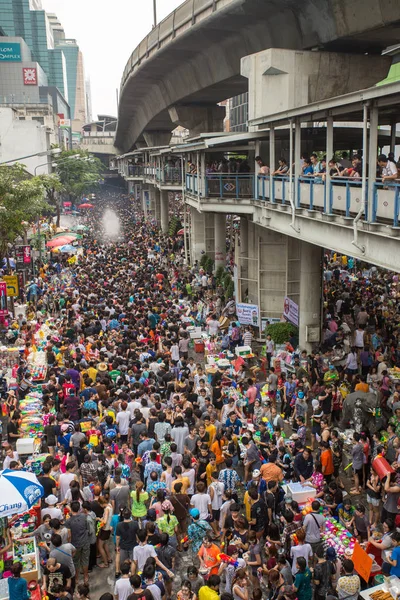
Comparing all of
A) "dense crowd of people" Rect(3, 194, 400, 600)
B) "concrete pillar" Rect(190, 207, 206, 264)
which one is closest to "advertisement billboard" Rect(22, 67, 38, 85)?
"concrete pillar" Rect(190, 207, 206, 264)

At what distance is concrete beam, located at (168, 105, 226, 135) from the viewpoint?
35.0 metres

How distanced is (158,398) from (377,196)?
5.70 m

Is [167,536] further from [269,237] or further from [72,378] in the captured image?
[269,237]

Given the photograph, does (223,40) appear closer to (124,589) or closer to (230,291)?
(230,291)

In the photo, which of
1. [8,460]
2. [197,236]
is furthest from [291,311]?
[197,236]

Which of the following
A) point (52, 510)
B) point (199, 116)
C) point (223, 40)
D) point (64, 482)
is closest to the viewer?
point (52, 510)

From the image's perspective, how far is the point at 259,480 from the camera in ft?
31.6

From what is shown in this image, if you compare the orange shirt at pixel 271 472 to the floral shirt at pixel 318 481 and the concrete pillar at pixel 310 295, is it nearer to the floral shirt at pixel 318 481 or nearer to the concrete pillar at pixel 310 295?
the floral shirt at pixel 318 481

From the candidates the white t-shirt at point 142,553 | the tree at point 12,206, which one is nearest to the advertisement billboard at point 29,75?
the tree at point 12,206

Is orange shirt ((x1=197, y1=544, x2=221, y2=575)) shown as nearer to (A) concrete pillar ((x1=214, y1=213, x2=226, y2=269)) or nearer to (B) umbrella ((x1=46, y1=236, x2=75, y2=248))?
(B) umbrella ((x1=46, y1=236, x2=75, y2=248))

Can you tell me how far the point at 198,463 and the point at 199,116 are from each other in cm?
2853

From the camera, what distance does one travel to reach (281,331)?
1891cm

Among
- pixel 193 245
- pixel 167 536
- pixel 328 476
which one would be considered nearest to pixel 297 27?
pixel 328 476

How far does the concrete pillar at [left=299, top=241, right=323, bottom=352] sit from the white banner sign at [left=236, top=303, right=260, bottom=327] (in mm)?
2309
